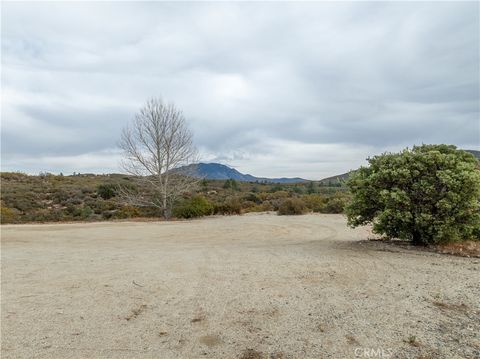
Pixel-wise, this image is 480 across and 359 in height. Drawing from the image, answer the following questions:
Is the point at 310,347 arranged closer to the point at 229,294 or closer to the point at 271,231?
the point at 229,294

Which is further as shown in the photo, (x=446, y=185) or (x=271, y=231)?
(x=271, y=231)

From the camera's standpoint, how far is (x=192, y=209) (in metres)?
21.9

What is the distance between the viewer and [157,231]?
597 inches

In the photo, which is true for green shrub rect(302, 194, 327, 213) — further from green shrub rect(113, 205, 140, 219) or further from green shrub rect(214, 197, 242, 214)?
green shrub rect(113, 205, 140, 219)

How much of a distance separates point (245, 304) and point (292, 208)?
16590mm

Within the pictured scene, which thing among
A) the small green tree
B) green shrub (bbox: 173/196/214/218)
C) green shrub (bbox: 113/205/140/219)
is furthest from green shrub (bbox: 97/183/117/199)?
the small green tree

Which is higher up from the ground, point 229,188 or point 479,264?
point 229,188

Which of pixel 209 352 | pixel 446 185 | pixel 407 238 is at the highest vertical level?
pixel 446 185

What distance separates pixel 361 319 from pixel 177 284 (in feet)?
10.4

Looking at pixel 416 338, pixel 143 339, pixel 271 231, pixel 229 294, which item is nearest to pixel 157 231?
pixel 271 231

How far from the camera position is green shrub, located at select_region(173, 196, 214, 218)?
72.1 ft

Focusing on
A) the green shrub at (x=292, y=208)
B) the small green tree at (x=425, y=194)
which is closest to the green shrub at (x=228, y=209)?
the green shrub at (x=292, y=208)

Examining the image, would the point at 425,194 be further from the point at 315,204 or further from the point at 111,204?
the point at 111,204

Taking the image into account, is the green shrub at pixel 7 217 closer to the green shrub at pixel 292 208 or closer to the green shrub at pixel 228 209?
the green shrub at pixel 228 209
